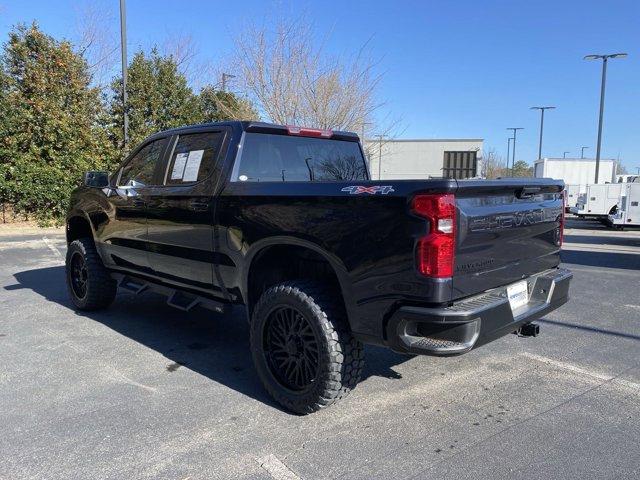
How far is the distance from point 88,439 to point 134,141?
1455cm

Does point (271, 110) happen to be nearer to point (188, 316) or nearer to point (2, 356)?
point (188, 316)

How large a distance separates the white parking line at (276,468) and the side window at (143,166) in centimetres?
292

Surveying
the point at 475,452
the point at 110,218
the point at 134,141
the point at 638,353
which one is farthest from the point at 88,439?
the point at 134,141

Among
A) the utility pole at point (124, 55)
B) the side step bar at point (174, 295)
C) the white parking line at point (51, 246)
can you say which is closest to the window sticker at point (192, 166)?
the side step bar at point (174, 295)

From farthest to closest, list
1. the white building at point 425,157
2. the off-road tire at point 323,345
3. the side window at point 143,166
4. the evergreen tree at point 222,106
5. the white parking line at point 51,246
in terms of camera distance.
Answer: the white building at point 425,157
the evergreen tree at point 222,106
the white parking line at point 51,246
the side window at point 143,166
the off-road tire at point 323,345

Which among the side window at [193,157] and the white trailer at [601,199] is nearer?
the side window at [193,157]

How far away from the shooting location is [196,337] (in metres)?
5.04

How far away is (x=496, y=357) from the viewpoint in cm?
446

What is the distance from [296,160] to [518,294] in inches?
83.6

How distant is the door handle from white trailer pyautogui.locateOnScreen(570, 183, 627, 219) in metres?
17.3

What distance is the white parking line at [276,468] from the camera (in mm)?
2670

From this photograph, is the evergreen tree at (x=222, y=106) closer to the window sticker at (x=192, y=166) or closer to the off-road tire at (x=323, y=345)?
the window sticker at (x=192, y=166)

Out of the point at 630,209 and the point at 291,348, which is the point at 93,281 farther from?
the point at 630,209

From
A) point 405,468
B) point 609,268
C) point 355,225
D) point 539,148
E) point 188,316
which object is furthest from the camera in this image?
point 539,148
